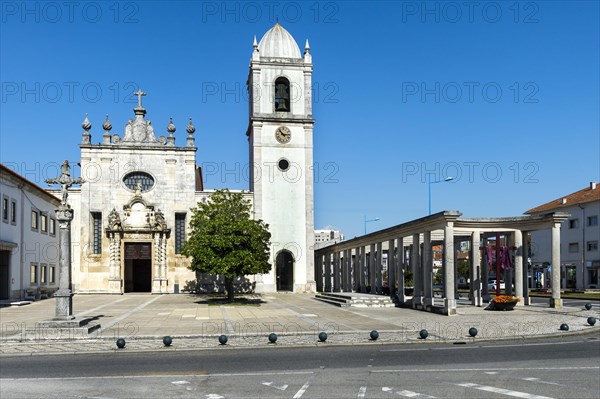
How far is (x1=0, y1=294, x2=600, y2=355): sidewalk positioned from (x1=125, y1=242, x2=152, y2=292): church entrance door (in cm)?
1996

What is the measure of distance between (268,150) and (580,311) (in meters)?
31.0

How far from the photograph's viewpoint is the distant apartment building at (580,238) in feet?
209

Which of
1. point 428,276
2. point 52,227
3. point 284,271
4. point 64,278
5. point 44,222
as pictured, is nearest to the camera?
point 64,278

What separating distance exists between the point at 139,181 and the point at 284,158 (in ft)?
42.2

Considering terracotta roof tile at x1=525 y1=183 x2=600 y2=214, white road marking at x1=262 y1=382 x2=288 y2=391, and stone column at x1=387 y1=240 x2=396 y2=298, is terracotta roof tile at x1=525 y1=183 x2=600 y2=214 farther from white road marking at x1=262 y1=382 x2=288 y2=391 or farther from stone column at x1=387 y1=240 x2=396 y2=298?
white road marking at x1=262 y1=382 x2=288 y2=391

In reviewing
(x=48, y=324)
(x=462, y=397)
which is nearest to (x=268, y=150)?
(x=48, y=324)

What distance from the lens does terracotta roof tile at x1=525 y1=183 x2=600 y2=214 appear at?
6531 cm

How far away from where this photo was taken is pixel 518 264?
35312 mm

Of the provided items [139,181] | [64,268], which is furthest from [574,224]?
[64,268]

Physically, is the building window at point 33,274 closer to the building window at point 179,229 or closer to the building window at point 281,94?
the building window at point 179,229

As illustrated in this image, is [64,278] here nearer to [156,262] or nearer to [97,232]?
[156,262]

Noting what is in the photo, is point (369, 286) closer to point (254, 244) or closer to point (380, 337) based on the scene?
point (254, 244)

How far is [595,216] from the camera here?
6391 centimetres

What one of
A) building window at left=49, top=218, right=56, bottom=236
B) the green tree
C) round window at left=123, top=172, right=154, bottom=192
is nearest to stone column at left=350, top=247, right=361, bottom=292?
the green tree
